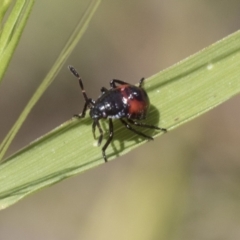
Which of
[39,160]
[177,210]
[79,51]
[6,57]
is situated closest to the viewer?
[6,57]

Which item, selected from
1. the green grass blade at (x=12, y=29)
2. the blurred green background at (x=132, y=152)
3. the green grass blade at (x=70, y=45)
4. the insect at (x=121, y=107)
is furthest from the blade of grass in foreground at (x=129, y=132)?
the blurred green background at (x=132, y=152)

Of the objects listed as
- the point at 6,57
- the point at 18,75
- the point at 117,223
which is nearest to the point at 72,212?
the point at 117,223

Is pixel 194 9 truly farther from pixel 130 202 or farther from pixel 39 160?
pixel 39 160

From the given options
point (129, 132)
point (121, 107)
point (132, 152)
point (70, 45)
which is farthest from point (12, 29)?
point (132, 152)

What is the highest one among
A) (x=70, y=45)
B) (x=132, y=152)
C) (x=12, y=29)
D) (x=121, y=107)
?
(x=12, y=29)

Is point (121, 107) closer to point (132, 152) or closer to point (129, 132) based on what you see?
point (129, 132)

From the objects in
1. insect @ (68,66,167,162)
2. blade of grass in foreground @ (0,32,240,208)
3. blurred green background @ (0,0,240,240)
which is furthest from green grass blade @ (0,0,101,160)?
blurred green background @ (0,0,240,240)

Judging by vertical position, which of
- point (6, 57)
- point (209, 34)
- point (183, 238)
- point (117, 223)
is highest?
point (6, 57)
